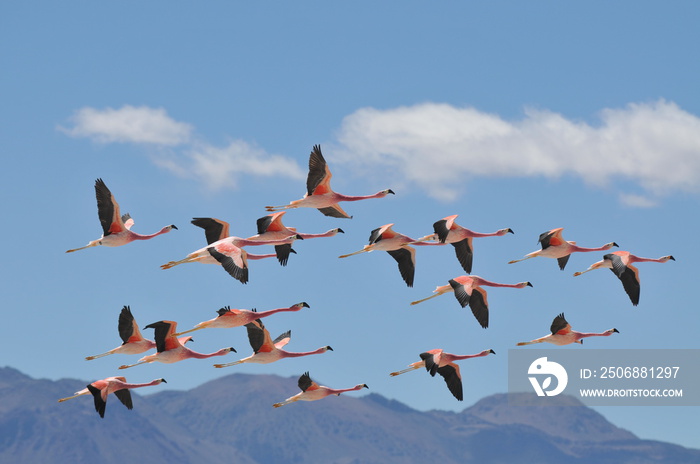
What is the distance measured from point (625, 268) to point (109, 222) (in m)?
20.7

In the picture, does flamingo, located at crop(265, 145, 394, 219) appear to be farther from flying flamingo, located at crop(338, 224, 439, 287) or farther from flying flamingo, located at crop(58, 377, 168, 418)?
flying flamingo, located at crop(58, 377, 168, 418)

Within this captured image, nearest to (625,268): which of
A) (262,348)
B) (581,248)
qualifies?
(581,248)

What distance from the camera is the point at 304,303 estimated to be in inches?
1922

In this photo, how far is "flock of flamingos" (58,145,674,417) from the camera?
157ft

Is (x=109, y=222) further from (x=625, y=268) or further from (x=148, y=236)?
(x=625, y=268)

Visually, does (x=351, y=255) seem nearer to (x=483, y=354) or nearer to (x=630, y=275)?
(x=483, y=354)

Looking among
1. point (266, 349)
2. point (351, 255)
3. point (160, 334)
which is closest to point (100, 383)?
point (160, 334)

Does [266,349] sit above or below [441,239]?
below

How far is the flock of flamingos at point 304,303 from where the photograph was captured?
1885 inches

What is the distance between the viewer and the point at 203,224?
50.0 metres

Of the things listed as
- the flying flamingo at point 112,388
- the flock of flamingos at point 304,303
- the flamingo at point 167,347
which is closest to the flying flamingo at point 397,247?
the flock of flamingos at point 304,303

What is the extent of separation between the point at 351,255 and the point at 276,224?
3206 millimetres

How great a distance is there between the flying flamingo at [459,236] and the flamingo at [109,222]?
1178 cm

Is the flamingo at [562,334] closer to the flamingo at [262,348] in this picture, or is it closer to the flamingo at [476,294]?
the flamingo at [476,294]
